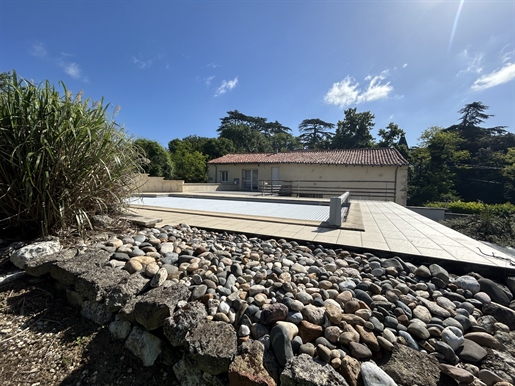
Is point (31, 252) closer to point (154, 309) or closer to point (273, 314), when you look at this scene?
point (154, 309)

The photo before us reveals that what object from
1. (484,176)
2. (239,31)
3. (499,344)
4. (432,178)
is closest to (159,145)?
(239,31)

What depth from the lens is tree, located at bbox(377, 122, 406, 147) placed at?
1043 inches

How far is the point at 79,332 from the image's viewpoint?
5.42 feet

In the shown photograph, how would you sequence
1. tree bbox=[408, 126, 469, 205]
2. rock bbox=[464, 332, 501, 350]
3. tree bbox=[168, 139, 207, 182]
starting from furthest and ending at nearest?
tree bbox=[408, 126, 469, 205] → tree bbox=[168, 139, 207, 182] → rock bbox=[464, 332, 501, 350]

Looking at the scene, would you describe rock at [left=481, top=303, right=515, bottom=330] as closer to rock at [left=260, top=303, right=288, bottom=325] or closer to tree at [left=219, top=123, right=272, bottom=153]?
rock at [left=260, top=303, right=288, bottom=325]

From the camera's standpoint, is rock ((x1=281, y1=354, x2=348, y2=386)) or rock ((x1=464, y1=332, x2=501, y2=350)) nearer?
rock ((x1=281, y1=354, x2=348, y2=386))

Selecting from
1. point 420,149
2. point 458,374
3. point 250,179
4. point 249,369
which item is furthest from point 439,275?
point 420,149

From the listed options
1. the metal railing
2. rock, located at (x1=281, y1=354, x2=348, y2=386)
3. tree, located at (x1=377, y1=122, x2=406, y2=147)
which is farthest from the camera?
tree, located at (x1=377, y1=122, x2=406, y2=147)

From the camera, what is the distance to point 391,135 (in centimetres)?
2683

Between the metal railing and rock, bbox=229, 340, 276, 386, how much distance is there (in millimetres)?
11389

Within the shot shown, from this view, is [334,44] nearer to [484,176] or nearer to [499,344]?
[499,344]

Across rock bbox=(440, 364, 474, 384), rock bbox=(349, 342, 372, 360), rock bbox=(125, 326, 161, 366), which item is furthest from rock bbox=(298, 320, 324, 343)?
rock bbox=(125, 326, 161, 366)

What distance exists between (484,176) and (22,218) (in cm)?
3750

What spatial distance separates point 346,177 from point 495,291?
44.9 ft
